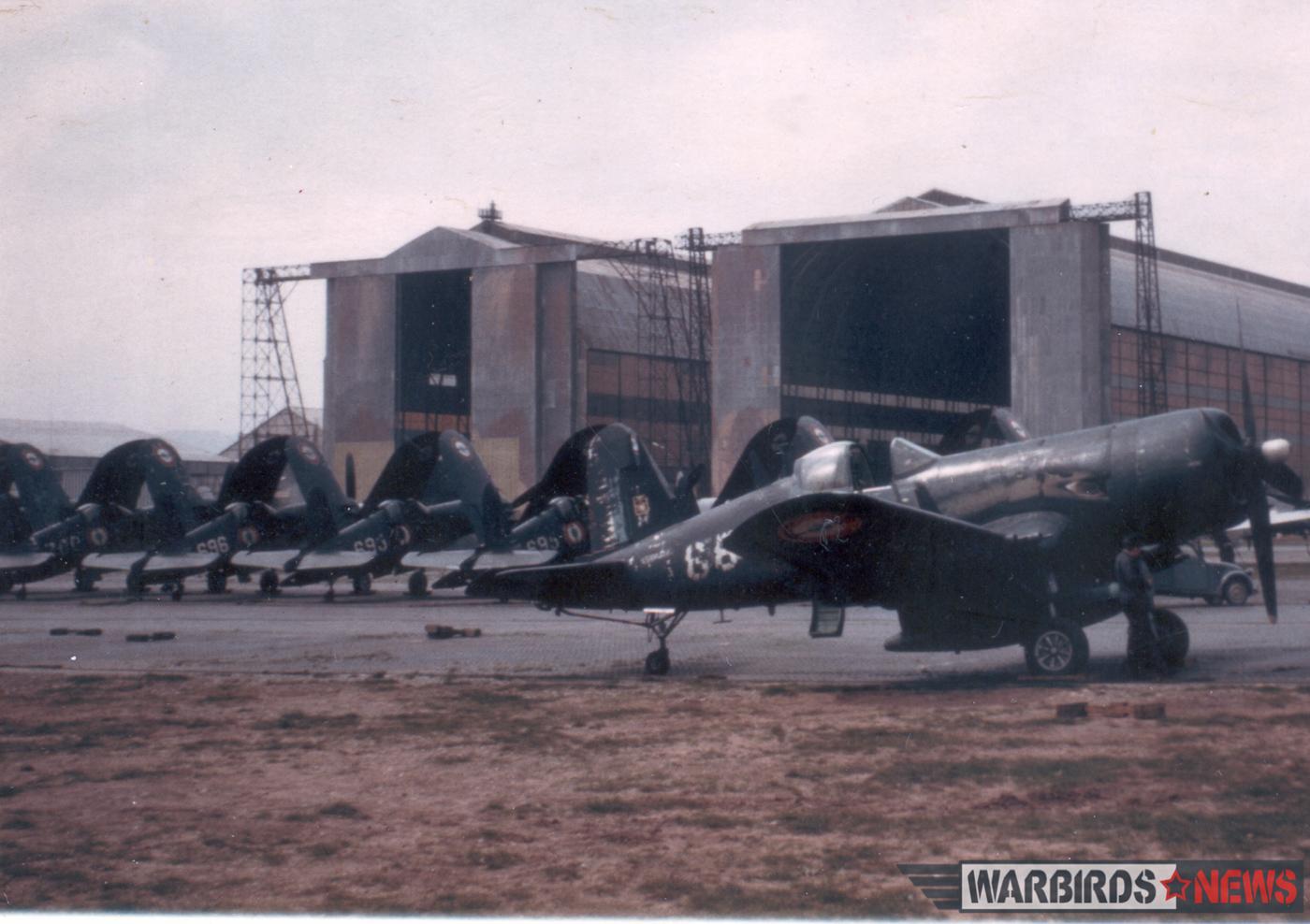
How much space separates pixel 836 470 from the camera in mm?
12922

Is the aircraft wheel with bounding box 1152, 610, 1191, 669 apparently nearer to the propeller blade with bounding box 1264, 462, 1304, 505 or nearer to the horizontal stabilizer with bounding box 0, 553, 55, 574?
the propeller blade with bounding box 1264, 462, 1304, 505

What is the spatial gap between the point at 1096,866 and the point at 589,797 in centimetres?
308

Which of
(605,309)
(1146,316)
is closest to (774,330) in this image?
(605,309)

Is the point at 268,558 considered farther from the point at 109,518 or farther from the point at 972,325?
the point at 972,325

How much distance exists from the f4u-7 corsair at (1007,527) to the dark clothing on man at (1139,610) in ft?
1.11

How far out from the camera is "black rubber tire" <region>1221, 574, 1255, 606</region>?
2194 cm

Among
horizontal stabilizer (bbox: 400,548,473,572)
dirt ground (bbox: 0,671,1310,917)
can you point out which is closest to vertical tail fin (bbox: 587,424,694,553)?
dirt ground (bbox: 0,671,1310,917)

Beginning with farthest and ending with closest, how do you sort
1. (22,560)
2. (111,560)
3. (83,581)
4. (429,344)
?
(429,344), (83,581), (111,560), (22,560)

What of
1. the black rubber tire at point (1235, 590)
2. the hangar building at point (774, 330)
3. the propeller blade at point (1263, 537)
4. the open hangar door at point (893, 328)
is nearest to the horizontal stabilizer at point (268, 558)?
the hangar building at point (774, 330)

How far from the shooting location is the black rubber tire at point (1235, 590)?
21938mm

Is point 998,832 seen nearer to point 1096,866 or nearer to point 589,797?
point 1096,866

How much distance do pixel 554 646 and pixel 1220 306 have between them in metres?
16.9

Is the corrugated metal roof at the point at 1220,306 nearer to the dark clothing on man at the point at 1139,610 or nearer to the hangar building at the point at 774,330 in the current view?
the hangar building at the point at 774,330

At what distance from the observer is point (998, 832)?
6371mm
